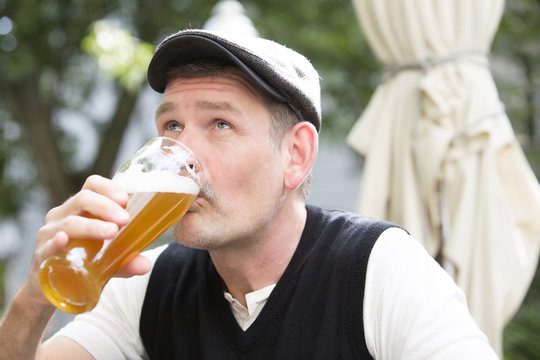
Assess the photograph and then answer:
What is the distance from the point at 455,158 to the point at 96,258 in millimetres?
2003

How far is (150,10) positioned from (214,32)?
6584mm

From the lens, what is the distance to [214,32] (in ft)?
5.57

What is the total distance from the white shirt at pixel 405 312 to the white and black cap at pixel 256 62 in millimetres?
462

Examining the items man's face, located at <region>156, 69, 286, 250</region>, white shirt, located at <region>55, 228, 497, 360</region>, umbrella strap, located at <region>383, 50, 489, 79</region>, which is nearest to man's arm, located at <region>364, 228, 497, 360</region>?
white shirt, located at <region>55, 228, 497, 360</region>

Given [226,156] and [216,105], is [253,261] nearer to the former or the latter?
[226,156]

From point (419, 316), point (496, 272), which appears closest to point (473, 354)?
point (419, 316)

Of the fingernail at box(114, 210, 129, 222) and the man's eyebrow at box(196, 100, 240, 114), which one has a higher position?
the man's eyebrow at box(196, 100, 240, 114)

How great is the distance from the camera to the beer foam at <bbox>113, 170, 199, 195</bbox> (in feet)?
4.58

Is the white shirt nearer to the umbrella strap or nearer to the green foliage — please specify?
the umbrella strap

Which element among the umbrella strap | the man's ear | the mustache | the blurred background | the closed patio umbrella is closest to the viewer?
the mustache

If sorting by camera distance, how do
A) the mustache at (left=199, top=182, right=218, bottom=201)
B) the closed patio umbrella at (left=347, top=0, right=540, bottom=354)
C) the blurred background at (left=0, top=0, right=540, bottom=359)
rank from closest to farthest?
the mustache at (left=199, top=182, right=218, bottom=201) < the closed patio umbrella at (left=347, top=0, right=540, bottom=354) < the blurred background at (left=0, top=0, right=540, bottom=359)

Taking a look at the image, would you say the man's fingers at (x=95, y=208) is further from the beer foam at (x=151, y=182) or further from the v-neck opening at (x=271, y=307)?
the v-neck opening at (x=271, y=307)

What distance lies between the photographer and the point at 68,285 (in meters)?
Result: 1.34

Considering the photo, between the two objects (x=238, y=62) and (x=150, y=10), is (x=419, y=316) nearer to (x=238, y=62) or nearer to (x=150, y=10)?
(x=238, y=62)
